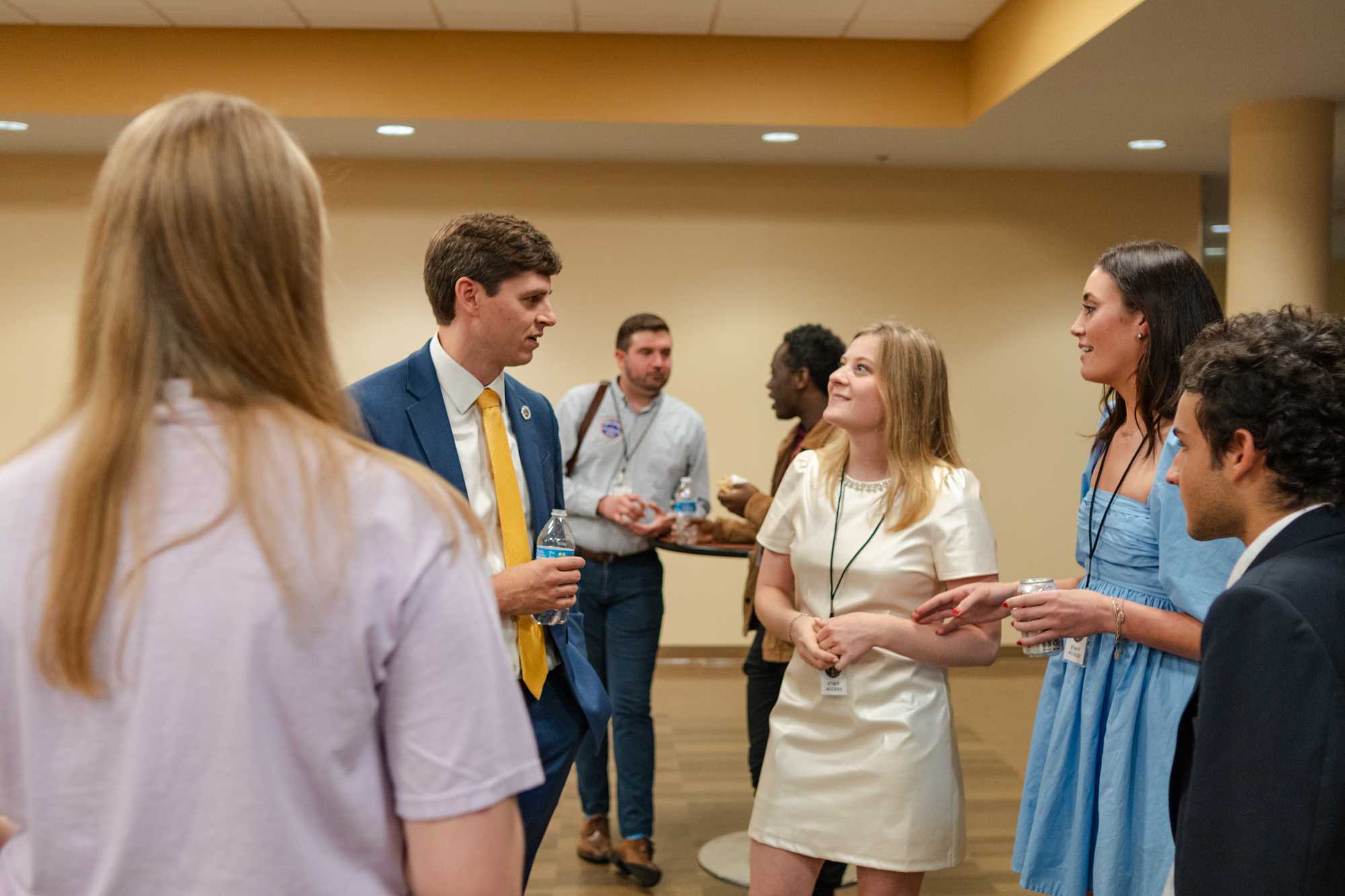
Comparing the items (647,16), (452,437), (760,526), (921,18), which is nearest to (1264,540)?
(452,437)

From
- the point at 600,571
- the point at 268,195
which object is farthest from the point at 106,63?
the point at 268,195

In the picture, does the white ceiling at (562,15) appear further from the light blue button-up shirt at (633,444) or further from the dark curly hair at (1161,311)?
the dark curly hair at (1161,311)

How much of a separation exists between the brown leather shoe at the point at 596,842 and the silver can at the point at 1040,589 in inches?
89.3

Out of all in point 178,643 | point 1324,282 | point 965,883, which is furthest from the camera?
point 1324,282

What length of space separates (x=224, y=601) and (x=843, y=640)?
174cm

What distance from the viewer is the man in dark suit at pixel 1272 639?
1243mm

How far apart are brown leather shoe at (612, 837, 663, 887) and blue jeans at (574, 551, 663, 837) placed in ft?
0.12

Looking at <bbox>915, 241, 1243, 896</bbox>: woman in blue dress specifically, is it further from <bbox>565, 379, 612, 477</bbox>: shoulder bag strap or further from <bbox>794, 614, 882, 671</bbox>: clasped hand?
<bbox>565, 379, 612, 477</bbox>: shoulder bag strap

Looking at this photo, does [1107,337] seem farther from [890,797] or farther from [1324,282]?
[1324,282]

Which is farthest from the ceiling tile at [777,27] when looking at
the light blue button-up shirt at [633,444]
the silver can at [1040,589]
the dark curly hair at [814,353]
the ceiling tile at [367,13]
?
the silver can at [1040,589]

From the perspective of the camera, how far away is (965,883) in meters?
3.85

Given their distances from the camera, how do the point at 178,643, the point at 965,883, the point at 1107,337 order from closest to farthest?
the point at 178,643, the point at 1107,337, the point at 965,883

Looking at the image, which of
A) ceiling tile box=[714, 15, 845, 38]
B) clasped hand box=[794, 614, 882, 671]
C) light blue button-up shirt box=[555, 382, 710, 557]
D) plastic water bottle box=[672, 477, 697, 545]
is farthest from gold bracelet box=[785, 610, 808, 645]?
ceiling tile box=[714, 15, 845, 38]

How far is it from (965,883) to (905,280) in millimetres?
4349
